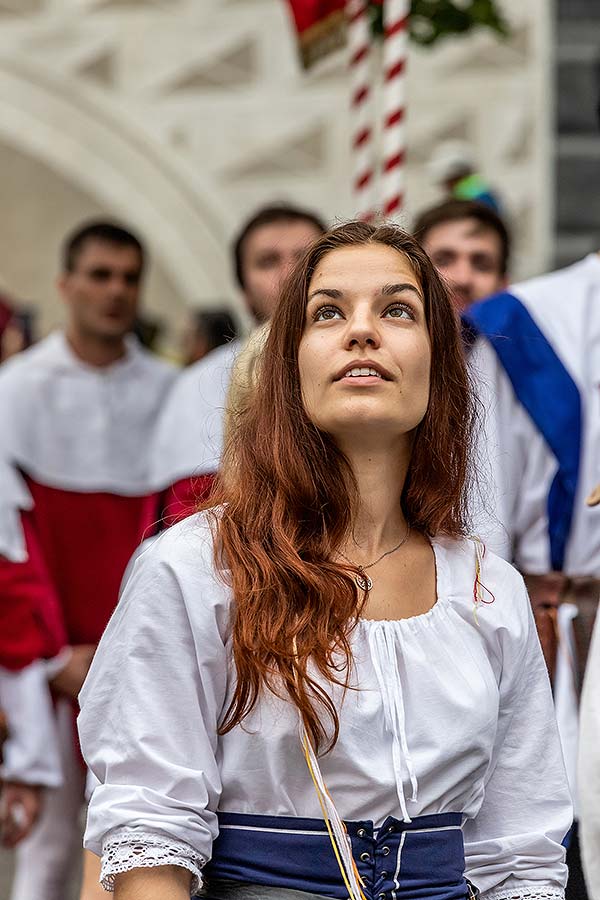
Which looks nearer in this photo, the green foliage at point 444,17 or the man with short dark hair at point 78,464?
the man with short dark hair at point 78,464

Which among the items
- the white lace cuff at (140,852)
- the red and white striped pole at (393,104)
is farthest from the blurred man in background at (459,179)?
the white lace cuff at (140,852)

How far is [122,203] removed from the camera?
9.63 meters

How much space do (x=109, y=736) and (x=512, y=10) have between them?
6865mm

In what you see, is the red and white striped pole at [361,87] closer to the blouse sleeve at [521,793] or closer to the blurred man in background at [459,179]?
the blurred man in background at [459,179]

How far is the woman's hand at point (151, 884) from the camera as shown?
94.0 inches

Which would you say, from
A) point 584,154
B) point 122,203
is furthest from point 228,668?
point 122,203

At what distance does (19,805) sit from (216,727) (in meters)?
2.72

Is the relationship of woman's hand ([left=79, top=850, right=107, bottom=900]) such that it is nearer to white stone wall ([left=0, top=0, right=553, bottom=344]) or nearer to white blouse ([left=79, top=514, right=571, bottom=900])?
white blouse ([left=79, top=514, right=571, bottom=900])

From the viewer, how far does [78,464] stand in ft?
17.9

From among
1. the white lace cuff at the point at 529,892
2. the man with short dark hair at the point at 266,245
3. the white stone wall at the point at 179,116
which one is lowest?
the white lace cuff at the point at 529,892

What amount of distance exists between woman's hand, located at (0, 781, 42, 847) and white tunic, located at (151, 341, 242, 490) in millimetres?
910

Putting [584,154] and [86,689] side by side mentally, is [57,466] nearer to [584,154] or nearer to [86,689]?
[86,689]

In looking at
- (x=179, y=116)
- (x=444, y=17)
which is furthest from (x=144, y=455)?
(x=179, y=116)

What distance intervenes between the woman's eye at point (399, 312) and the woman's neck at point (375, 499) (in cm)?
19
